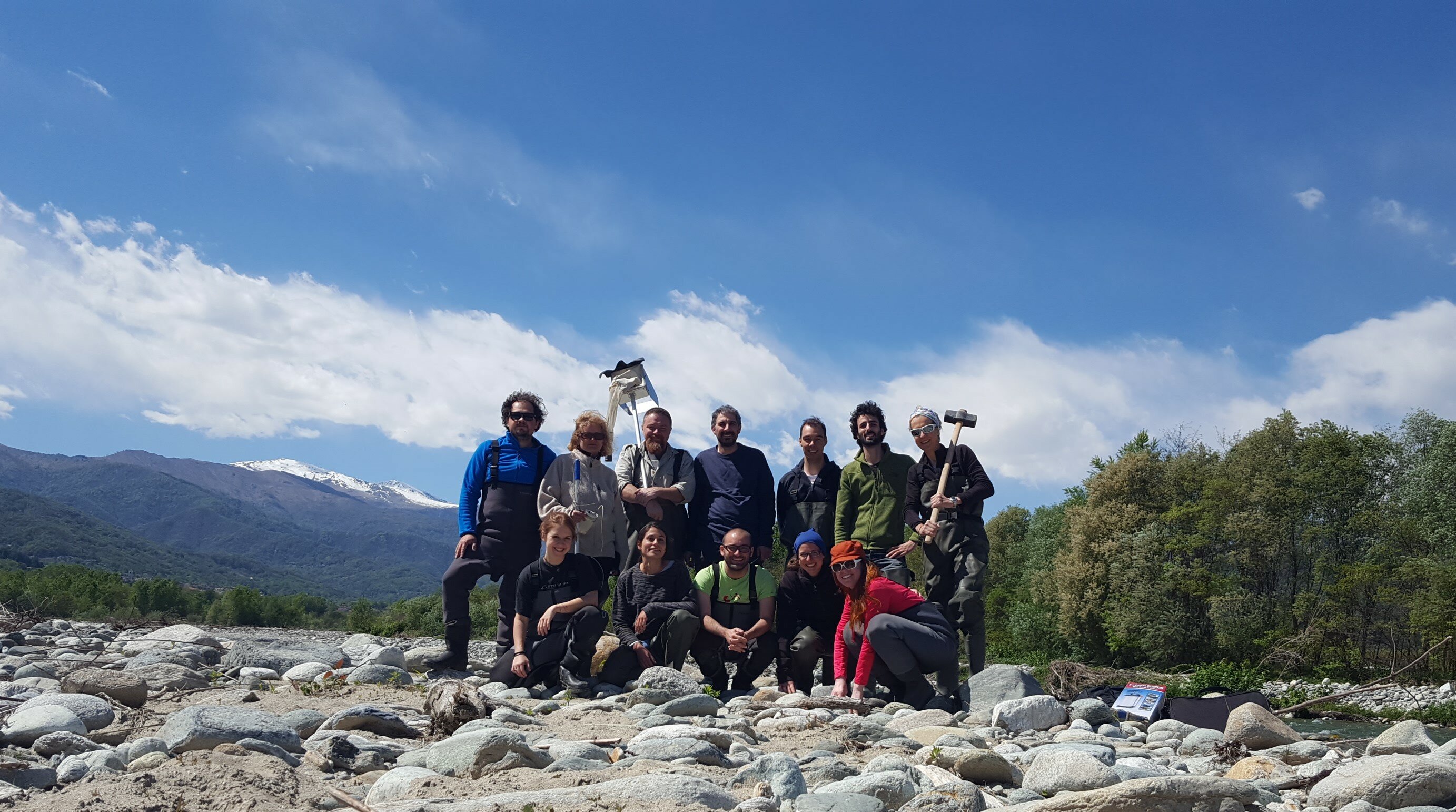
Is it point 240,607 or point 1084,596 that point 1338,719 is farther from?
point 240,607

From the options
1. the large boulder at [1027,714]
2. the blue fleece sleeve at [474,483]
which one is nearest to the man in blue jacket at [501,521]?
the blue fleece sleeve at [474,483]

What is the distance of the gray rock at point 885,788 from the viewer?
3893mm

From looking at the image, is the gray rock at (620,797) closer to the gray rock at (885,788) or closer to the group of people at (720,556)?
the gray rock at (885,788)

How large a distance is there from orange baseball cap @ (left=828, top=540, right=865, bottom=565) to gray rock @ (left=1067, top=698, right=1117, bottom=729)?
1820 millimetres

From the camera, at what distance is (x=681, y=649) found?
7.43 m

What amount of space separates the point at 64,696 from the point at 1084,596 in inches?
1246

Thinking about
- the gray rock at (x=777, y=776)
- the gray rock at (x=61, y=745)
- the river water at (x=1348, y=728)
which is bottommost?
the river water at (x=1348, y=728)

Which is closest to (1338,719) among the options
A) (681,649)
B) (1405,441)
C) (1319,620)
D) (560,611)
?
(681,649)

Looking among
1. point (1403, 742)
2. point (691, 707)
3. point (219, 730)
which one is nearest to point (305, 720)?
point (219, 730)

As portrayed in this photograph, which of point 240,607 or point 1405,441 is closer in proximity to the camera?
point 240,607

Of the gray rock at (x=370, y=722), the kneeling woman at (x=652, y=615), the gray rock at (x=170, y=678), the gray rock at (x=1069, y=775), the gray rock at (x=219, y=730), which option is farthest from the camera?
the kneeling woman at (x=652, y=615)

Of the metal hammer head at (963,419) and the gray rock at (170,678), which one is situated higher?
the metal hammer head at (963,419)

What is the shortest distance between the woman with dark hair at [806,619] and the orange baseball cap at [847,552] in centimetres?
49

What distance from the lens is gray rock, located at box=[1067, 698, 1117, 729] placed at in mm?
6609
